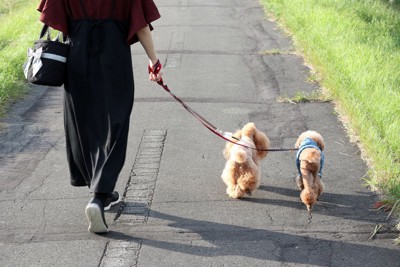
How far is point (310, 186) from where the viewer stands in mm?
5504

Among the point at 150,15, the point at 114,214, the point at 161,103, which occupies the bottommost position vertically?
the point at 161,103

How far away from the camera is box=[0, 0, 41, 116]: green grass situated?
9.17 meters

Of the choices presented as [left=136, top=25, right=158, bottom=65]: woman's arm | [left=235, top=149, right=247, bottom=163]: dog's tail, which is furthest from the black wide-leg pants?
[left=235, top=149, right=247, bottom=163]: dog's tail

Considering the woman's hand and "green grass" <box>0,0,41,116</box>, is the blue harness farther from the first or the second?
"green grass" <box>0,0,41,116</box>

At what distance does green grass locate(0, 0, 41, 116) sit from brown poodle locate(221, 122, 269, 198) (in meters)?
3.75

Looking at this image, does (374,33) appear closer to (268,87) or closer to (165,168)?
(268,87)

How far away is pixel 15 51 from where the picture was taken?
11016 mm

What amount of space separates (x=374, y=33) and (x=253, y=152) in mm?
6246

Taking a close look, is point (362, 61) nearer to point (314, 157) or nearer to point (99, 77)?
point (314, 157)

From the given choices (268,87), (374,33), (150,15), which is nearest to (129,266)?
(150,15)

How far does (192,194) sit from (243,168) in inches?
21.3

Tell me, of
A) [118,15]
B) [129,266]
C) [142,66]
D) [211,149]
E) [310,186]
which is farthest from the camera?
[142,66]

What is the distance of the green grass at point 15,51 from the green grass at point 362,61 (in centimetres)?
422

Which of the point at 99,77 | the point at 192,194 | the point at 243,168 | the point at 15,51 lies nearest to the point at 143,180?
the point at 192,194
